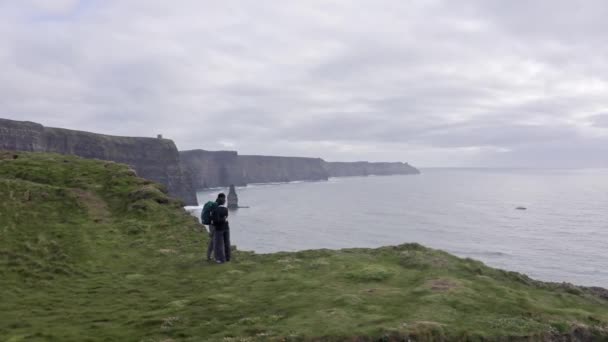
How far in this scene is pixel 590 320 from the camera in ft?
48.8

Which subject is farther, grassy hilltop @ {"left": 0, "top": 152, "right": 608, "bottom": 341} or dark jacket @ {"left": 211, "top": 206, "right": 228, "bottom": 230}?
dark jacket @ {"left": 211, "top": 206, "right": 228, "bottom": 230}

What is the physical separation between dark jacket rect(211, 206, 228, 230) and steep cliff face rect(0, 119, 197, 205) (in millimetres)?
123008

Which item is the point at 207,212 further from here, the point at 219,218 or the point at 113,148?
the point at 113,148

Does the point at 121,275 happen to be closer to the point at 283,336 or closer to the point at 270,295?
the point at 270,295

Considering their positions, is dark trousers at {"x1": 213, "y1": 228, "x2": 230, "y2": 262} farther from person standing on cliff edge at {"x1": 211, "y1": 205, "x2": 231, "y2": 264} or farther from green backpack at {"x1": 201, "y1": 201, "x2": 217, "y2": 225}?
green backpack at {"x1": 201, "y1": 201, "x2": 217, "y2": 225}

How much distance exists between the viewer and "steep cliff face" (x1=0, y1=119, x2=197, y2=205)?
5335 inches

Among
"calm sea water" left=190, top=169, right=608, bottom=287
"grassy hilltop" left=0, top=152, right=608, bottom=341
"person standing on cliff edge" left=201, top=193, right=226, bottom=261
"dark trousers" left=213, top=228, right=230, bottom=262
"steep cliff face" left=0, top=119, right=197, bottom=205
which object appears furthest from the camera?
"steep cliff face" left=0, top=119, right=197, bottom=205

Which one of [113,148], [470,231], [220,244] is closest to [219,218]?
[220,244]

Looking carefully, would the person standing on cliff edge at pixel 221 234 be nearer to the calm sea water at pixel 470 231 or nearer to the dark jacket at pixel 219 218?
the dark jacket at pixel 219 218

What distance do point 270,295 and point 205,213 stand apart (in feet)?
24.9

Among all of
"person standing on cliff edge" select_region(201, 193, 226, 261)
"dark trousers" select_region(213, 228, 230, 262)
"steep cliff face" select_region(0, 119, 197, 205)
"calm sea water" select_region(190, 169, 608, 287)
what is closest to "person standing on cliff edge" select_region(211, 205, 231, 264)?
"dark trousers" select_region(213, 228, 230, 262)

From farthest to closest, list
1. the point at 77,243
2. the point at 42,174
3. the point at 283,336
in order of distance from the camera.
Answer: the point at 42,174 → the point at 77,243 → the point at 283,336

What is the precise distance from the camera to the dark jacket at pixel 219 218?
882 inches

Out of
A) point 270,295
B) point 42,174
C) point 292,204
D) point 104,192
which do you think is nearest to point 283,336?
point 270,295
